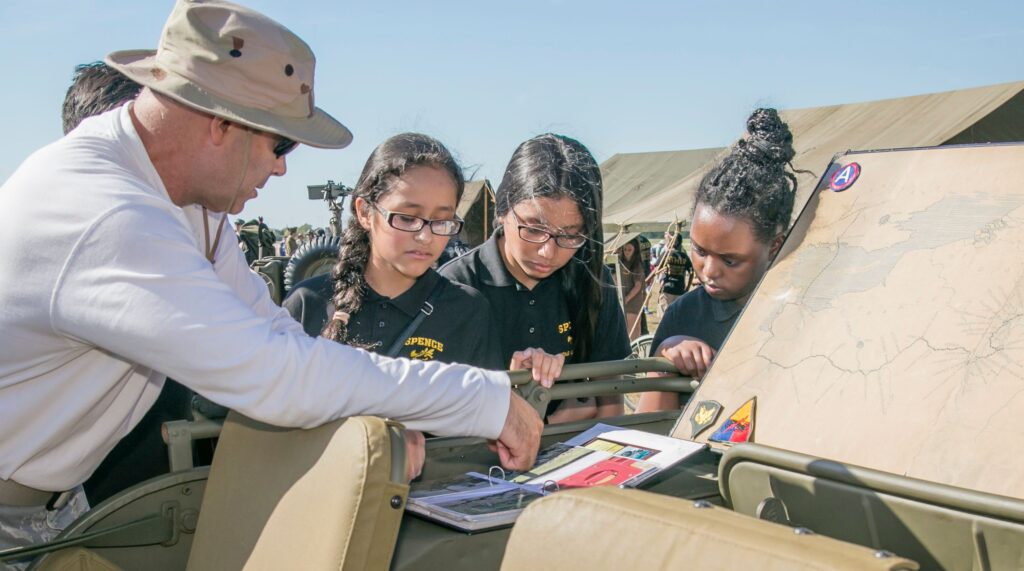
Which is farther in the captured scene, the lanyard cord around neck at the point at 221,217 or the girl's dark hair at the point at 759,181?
the girl's dark hair at the point at 759,181

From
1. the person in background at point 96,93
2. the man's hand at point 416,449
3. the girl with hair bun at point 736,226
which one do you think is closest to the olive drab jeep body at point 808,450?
the man's hand at point 416,449

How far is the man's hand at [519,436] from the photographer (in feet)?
6.59

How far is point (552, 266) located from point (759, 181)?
0.76m

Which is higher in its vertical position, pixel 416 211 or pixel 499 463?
pixel 416 211

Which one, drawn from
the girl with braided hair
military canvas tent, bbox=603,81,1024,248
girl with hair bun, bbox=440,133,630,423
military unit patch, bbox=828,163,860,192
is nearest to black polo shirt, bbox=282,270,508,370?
the girl with braided hair

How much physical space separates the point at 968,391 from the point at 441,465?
1197 millimetres

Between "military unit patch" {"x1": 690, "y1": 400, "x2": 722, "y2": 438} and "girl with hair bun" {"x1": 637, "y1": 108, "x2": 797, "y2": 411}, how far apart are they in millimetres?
492

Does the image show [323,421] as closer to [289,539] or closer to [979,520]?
[289,539]

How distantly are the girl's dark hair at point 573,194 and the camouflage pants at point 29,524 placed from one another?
168 cm

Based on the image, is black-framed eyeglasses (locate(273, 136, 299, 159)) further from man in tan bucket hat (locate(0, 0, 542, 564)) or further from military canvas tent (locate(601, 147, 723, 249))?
military canvas tent (locate(601, 147, 723, 249))

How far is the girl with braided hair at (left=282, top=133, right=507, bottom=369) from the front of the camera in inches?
115

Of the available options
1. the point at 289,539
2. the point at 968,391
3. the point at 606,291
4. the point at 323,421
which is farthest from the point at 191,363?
the point at 606,291

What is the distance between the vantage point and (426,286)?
302 cm

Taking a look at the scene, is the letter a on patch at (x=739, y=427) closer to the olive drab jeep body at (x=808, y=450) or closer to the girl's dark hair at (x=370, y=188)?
the olive drab jeep body at (x=808, y=450)
